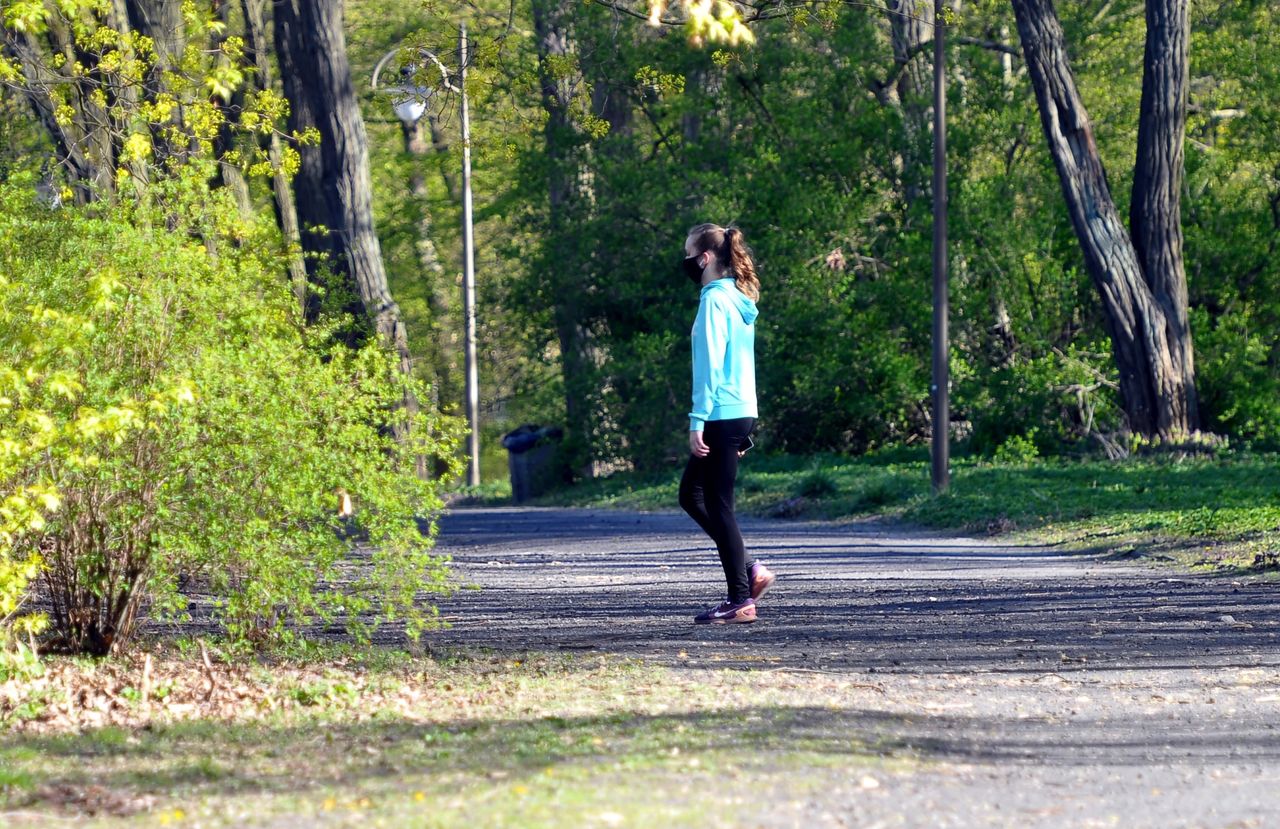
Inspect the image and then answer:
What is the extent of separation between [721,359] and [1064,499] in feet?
31.5

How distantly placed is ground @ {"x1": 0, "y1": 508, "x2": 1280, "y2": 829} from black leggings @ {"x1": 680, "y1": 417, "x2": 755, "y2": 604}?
17.7 inches

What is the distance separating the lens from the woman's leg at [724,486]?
8.70m

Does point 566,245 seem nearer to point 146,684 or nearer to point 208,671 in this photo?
point 208,671

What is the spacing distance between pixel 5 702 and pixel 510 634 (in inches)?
114

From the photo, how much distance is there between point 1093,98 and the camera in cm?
3033

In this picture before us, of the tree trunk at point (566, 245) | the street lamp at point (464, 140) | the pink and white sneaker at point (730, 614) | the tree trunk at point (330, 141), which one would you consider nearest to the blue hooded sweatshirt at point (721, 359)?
the pink and white sneaker at point (730, 614)

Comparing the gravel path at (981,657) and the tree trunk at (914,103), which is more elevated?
the tree trunk at (914,103)

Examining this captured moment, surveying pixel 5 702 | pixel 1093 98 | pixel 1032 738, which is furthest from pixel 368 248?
pixel 1093 98

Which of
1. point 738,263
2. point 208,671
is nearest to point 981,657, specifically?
point 738,263

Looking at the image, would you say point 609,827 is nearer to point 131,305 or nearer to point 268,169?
point 131,305

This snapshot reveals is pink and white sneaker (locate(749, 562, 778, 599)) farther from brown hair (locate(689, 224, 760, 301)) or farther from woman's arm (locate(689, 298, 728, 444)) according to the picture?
brown hair (locate(689, 224, 760, 301))

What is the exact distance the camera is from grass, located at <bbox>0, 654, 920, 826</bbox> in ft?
16.3

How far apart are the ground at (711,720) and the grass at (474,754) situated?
0.02m

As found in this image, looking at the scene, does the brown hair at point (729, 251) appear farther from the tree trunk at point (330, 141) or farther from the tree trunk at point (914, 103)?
the tree trunk at point (914, 103)
